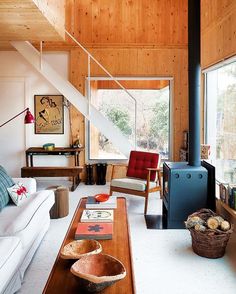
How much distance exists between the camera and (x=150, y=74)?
643 centimetres

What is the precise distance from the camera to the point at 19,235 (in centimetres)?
248

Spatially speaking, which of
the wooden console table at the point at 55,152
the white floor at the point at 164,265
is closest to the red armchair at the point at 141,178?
the white floor at the point at 164,265

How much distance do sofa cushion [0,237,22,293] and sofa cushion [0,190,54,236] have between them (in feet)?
0.67

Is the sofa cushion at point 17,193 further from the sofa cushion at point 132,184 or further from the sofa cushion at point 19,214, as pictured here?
the sofa cushion at point 132,184

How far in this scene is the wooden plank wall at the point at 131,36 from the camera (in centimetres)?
638

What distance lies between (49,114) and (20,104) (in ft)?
2.09

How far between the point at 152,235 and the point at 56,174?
101 inches

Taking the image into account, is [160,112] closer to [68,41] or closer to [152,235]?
[68,41]

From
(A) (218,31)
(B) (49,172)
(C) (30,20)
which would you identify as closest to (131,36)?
(A) (218,31)

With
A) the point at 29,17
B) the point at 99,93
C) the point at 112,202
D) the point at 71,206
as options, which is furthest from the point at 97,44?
the point at 112,202

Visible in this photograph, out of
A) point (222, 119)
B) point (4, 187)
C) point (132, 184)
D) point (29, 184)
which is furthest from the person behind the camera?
point (222, 119)

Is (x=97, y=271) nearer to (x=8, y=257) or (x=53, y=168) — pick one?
(x=8, y=257)

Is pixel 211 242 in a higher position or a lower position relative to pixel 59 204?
lower

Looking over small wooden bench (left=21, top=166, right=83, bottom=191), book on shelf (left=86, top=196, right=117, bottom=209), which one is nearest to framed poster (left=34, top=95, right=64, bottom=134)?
small wooden bench (left=21, top=166, right=83, bottom=191)
